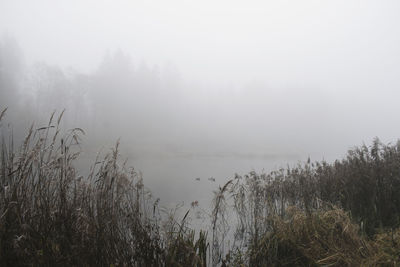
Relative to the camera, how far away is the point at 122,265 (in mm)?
2279

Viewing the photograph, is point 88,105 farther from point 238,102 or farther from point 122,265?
point 238,102

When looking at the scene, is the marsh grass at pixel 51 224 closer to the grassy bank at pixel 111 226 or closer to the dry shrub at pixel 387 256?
the grassy bank at pixel 111 226

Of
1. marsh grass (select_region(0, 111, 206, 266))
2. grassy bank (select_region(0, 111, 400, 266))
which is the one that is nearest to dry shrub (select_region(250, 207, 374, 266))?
grassy bank (select_region(0, 111, 400, 266))

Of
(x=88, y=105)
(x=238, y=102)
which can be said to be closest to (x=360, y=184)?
(x=88, y=105)

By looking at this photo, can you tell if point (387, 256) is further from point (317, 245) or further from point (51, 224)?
point (51, 224)

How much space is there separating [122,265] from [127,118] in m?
52.5

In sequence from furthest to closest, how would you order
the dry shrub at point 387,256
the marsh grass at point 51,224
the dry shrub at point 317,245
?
the dry shrub at point 317,245 → the dry shrub at point 387,256 → the marsh grass at point 51,224

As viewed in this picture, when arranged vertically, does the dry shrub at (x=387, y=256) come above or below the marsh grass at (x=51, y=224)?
below

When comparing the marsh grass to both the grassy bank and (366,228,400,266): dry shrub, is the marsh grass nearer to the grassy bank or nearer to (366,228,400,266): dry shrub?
the grassy bank

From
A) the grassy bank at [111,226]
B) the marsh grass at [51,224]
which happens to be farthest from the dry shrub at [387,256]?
the marsh grass at [51,224]

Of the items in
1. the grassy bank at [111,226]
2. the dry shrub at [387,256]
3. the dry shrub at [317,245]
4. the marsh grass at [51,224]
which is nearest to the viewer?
the marsh grass at [51,224]

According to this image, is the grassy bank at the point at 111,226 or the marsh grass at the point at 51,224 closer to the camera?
the marsh grass at the point at 51,224

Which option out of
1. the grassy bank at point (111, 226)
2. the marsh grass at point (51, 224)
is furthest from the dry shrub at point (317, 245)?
the marsh grass at point (51, 224)

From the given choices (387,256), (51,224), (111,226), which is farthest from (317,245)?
(51,224)
